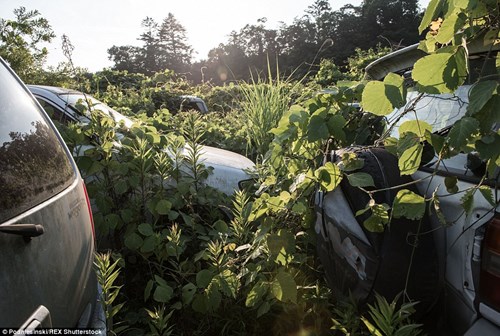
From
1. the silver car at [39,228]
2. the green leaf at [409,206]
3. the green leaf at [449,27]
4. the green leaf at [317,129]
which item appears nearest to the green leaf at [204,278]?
the silver car at [39,228]

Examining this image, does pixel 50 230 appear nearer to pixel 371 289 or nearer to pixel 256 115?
pixel 371 289

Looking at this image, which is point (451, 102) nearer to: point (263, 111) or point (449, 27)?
point (449, 27)

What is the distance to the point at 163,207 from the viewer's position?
2.85 meters

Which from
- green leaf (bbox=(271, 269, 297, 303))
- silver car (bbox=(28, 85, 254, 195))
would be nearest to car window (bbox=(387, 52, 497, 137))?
green leaf (bbox=(271, 269, 297, 303))

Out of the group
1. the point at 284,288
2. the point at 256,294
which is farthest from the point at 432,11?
the point at 256,294

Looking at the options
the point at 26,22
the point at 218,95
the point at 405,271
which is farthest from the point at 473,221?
the point at 218,95

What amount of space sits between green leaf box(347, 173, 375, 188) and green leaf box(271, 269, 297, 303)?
663 millimetres

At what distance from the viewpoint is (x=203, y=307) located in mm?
2350

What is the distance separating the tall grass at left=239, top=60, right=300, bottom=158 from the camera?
535 cm

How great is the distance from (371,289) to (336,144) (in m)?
0.98

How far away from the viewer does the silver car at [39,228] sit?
114 cm

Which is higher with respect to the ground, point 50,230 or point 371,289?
point 50,230

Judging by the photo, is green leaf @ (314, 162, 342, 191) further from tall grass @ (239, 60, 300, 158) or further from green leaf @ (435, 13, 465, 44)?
tall grass @ (239, 60, 300, 158)

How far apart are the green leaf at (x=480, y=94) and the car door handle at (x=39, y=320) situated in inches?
60.2
